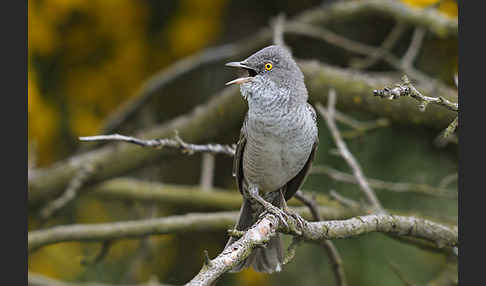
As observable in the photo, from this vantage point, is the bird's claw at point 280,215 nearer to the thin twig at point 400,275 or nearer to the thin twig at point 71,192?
the thin twig at point 400,275

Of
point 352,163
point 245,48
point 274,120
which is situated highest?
point 245,48

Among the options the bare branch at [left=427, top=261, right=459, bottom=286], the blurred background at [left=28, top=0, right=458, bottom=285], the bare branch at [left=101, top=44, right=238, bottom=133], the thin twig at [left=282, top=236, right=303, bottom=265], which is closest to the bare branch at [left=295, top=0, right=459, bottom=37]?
the blurred background at [left=28, top=0, right=458, bottom=285]

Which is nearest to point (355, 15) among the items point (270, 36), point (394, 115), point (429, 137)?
point (270, 36)

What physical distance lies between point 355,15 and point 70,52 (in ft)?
9.78

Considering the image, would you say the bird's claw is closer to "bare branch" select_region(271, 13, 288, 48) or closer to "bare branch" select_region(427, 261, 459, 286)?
"bare branch" select_region(427, 261, 459, 286)

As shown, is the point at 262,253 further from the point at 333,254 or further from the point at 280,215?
the point at 280,215

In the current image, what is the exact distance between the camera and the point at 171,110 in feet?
23.0

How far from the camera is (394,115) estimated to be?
155 inches

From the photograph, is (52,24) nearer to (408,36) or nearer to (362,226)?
A: (408,36)

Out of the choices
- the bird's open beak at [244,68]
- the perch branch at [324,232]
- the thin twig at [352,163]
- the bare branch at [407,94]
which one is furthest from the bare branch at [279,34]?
the bare branch at [407,94]

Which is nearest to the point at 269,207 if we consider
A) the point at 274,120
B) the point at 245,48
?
the point at 274,120

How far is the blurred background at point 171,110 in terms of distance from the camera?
4.80 m

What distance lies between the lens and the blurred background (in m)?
4.80

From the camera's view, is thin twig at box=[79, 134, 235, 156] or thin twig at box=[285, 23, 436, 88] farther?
thin twig at box=[285, 23, 436, 88]
